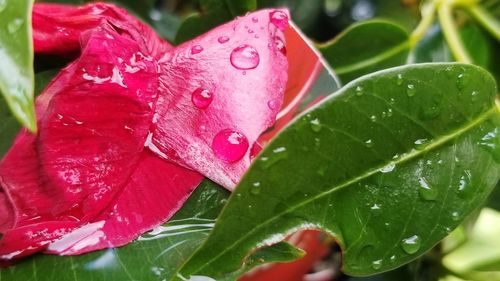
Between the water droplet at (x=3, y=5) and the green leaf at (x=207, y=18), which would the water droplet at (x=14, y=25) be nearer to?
the water droplet at (x=3, y=5)

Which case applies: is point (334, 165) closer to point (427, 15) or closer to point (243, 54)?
point (243, 54)

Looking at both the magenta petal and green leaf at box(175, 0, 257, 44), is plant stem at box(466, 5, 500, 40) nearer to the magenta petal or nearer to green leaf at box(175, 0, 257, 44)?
green leaf at box(175, 0, 257, 44)

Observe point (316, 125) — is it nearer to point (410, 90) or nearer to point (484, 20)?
point (410, 90)

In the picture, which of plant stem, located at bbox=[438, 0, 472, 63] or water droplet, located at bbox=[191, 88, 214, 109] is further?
plant stem, located at bbox=[438, 0, 472, 63]

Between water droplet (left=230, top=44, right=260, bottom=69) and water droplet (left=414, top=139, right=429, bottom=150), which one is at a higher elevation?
water droplet (left=414, top=139, right=429, bottom=150)

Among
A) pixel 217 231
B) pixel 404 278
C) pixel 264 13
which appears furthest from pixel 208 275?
pixel 404 278

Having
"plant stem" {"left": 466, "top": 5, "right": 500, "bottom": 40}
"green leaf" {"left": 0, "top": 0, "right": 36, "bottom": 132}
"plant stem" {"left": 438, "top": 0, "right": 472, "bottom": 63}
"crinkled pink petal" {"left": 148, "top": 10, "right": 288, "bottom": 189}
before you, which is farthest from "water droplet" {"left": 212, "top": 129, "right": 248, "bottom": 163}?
"plant stem" {"left": 466, "top": 5, "right": 500, "bottom": 40}
